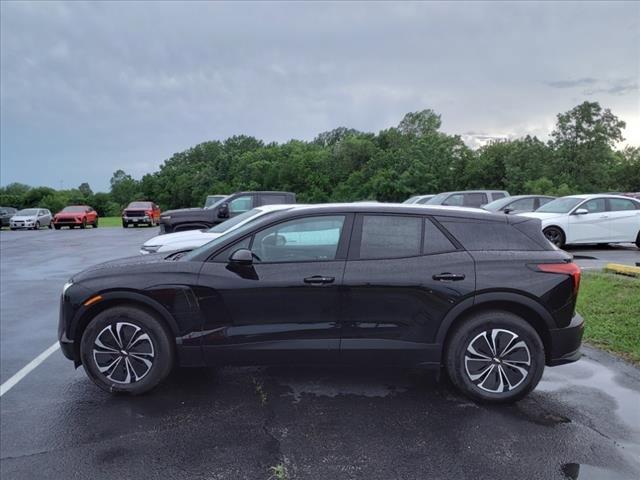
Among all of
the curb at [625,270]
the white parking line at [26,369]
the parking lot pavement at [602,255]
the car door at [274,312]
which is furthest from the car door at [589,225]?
the white parking line at [26,369]

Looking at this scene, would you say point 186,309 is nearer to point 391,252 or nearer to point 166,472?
point 166,472

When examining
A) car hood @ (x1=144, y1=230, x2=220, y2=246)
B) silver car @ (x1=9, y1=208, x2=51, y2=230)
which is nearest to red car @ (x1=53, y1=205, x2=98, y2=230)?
silver car @ (x1=9, y1=208, x2=51, y2=230)

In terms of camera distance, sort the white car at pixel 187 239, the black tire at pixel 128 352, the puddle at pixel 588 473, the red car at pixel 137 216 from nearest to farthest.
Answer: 1. the puddle at pixel 588 473
2. the black tire at pixel 128 352
3. the white car at pixel 187 239
4. the red car at pixel 137 216

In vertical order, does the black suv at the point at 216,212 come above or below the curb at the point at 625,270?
above

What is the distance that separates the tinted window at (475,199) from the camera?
18.6 metres

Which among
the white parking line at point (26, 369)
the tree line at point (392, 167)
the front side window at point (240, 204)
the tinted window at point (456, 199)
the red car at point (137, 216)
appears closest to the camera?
the white parking line at point (26, 369)

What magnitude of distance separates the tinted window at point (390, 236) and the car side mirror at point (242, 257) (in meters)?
0.92

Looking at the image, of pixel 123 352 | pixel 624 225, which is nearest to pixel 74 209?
pixel 624 225

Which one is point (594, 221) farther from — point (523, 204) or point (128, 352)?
point (128, 352)

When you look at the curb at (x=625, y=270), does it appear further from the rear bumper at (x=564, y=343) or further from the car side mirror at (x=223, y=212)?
the car side mirror at (x=223, y=212)

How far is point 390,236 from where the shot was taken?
13.5 feet

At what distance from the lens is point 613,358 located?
201 inches

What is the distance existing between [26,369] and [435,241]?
168 inches

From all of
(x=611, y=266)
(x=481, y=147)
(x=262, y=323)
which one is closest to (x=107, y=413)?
(x=262, y=323)
